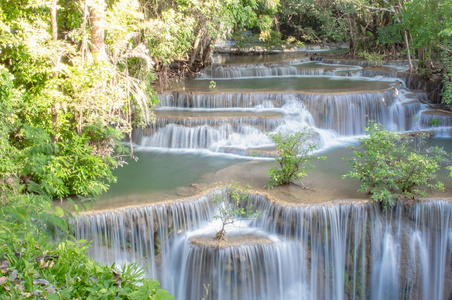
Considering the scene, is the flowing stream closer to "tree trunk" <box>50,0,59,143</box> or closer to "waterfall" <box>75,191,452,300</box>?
"waterfall" <box>75,191,452,300</box>

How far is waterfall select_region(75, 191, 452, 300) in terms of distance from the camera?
25.1 ft

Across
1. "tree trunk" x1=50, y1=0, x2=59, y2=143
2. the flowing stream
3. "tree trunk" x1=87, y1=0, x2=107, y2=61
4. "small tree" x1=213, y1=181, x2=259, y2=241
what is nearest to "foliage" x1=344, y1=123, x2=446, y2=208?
the flowing stream

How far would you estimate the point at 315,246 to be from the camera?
7.89m

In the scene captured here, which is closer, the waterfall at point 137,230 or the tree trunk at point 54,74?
the waterfall at point 137,230

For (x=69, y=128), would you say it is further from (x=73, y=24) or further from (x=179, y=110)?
(x=179, y=110)

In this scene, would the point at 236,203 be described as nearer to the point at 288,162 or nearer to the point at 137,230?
the point at 288,162

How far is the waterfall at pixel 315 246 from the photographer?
7.64 m

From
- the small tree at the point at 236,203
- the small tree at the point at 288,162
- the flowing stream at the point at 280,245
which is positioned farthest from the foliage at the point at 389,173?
the small tree at the point at 236,203

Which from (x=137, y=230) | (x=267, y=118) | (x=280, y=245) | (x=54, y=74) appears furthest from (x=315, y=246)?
(x=54, y=74)

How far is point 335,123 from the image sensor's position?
517 inches

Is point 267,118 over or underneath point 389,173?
over

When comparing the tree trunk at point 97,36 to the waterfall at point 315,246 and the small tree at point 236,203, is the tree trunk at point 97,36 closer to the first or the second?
the waterfall at point 315,246

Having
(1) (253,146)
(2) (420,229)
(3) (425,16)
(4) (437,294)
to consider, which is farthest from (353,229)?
(3) (425,16)

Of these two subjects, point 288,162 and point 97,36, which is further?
point 288,162
